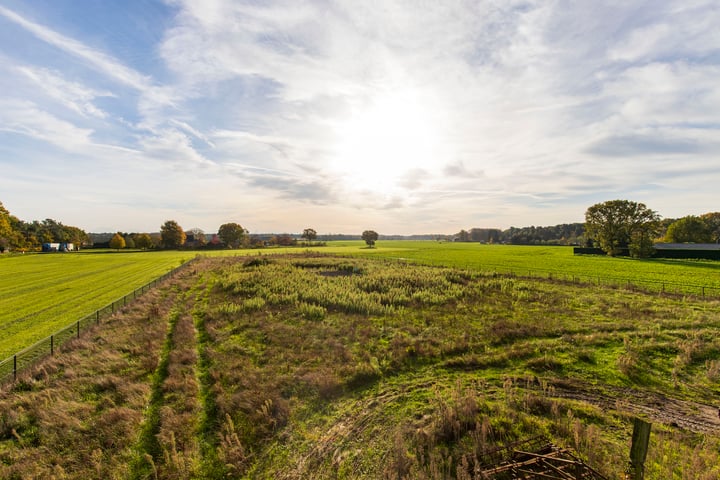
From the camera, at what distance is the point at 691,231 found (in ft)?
295

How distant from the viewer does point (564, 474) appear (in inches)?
242

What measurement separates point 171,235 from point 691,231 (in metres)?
183

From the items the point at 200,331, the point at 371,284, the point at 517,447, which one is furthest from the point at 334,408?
the point at 371,284

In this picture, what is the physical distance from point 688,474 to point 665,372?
803cm

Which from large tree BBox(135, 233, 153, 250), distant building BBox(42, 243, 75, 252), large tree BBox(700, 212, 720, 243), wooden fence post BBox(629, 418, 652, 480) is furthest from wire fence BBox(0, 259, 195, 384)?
large tree BBox(700, 212, 720, 243)

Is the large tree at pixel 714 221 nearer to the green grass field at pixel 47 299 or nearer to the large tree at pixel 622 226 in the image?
the large tree at pixel 622 226

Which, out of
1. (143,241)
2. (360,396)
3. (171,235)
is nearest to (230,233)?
(171,235)

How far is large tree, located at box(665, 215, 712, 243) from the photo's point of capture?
292 ft

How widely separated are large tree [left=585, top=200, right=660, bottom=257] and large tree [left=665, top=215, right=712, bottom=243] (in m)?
38.2

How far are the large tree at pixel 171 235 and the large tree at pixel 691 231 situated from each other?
584 feet

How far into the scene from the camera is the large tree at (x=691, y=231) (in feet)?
292

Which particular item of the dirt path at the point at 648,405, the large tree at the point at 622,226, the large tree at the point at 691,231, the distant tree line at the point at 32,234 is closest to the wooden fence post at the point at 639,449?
the dirt path at the point at 648,405

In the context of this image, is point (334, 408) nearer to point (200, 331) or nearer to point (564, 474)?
point (564, 474)

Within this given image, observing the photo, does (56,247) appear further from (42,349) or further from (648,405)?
(648,405)
